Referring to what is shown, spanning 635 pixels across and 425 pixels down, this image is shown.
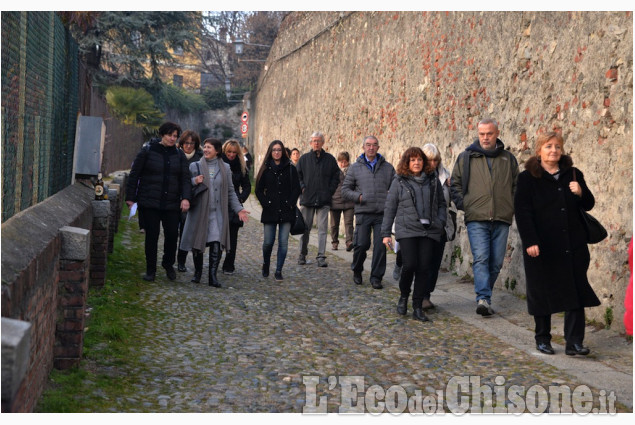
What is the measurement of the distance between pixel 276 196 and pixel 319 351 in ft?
12.8

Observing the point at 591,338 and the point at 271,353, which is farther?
the point at 591,338

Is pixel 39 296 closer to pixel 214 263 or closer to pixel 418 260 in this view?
pixel 418 260

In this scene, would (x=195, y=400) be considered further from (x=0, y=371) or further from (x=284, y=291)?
(x=284, y=291)

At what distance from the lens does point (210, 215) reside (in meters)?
9.09

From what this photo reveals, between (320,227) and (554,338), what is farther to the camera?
(320,227)

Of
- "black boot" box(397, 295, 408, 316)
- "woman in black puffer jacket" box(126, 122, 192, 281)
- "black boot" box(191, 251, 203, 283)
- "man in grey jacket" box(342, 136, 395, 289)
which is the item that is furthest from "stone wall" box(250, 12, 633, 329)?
"woman in black puffer jacket" box(126, 122, 192, 281)

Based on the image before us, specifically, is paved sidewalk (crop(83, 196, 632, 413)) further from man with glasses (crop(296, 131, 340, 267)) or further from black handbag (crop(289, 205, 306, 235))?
man with glasses (crop(296, 131, 340, 267))

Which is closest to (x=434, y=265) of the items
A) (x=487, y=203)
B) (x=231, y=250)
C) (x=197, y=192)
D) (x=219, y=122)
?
(x=487, y=203)

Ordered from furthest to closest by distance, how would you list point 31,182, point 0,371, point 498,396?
point 31,182
point 498,396
point 0,371

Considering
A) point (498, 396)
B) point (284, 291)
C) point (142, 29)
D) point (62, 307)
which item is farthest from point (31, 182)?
point (142, 29)

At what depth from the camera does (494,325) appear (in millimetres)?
7285

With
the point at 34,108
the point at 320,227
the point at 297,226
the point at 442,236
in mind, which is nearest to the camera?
the point at 34,108

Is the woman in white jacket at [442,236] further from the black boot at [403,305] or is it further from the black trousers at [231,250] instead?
the black trousers at [231,250]
